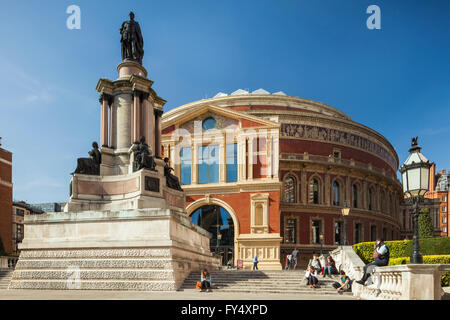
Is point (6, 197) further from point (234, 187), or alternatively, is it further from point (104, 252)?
point (104, 252)

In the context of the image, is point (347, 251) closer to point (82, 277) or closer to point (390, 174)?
point (82, 277)

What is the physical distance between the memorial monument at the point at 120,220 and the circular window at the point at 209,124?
2119cm

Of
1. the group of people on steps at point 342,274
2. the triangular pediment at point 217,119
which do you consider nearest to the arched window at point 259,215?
the triangular pediment at point 217,119

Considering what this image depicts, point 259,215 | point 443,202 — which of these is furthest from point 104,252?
point 443,202

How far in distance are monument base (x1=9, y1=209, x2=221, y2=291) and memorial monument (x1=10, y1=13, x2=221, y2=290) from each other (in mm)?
37

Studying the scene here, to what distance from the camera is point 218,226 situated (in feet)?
132

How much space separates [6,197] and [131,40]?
34.1 m

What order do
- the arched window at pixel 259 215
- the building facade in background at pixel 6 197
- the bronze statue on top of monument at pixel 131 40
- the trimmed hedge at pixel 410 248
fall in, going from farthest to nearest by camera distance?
the building facade in background at pixel 6 197, the arched window at pixel 259 215, the trimmed hedge at pixel 410 248, the bronze statue on top of monument at pixel 131 40

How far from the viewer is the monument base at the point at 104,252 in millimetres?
15523

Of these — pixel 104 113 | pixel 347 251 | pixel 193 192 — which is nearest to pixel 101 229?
pixel 104 113

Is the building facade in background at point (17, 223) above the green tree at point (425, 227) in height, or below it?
below

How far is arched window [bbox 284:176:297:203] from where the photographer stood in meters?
45.4

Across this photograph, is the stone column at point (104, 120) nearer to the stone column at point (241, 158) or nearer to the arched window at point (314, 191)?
the stone column at point (241, 158)

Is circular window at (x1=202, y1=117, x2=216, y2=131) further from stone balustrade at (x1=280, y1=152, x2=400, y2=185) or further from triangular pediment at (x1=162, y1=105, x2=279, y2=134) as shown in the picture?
stone balustrade at (x1=280, y1=152, x2=400, y2=185)
